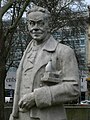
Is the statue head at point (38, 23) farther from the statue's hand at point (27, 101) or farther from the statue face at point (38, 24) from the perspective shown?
the statue's hand at point (27, 101)

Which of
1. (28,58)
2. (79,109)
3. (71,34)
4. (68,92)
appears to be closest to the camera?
(68,92)

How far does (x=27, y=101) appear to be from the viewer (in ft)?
13.1

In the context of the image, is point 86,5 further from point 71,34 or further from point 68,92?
point 68,92

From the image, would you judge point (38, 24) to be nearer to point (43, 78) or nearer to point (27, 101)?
point (43, 78)

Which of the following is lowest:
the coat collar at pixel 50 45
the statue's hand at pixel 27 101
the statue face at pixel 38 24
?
the statue's hand at pixel 27 101

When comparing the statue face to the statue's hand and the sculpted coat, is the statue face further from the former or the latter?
the statue's hand

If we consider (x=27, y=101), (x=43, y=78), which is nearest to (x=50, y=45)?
(x=43, y=78)

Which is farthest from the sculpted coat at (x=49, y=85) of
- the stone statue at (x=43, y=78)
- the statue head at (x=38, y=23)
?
the statue head at (x=38, y=23)

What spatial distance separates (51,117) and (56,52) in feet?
2.26

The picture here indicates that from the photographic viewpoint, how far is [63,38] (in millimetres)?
28219

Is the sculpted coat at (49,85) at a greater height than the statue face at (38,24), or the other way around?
the statue face at (38,24)

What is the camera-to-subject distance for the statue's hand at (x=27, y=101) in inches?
156

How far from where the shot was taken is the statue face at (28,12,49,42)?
4184 millimetres

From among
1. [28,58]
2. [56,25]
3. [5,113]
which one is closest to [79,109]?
[5,113]
